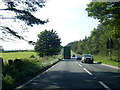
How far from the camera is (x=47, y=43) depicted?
280 feet

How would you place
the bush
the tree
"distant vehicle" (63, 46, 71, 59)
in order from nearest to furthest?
the bush
"distant vehicle" (63, 46, 71, 59)
the tree

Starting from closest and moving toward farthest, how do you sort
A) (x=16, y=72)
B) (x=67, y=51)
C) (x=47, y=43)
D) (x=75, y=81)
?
(x=75, y=81), (x=16, y=72), (x=67, y=51), (x=47, y=43)

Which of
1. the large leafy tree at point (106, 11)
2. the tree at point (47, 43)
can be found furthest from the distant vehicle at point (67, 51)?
the large leafy tree at point (106, 11)

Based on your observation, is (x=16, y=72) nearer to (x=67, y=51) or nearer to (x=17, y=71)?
(x=17, y=71)

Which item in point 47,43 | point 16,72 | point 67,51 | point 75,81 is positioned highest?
point 47,43

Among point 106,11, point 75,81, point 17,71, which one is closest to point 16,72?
point 17,71

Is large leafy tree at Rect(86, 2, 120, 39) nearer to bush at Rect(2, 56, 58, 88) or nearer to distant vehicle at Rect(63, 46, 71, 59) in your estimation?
bush at Rect(2, 56, 58, 88)

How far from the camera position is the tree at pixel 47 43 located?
3228 inches

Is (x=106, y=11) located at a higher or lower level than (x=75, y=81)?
higher

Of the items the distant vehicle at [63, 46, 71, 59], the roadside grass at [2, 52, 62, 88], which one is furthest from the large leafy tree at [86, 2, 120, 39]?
the distant vehicle at [63, 46, 71, 59]

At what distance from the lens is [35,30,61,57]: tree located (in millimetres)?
82000

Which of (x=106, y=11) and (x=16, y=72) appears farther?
(x=106, y=11)

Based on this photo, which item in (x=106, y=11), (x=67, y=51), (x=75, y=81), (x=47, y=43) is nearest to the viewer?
(x=75, y=81)

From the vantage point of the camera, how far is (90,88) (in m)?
10.9
